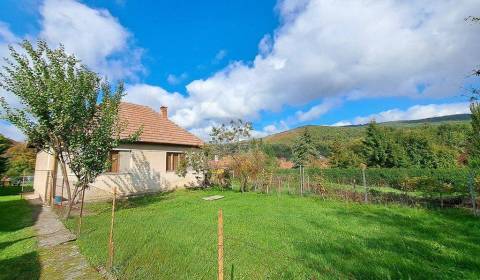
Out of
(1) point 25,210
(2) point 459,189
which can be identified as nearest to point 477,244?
(2) point 459,189

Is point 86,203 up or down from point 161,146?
down

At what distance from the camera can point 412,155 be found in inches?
1780

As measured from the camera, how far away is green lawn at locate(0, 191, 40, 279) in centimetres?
556

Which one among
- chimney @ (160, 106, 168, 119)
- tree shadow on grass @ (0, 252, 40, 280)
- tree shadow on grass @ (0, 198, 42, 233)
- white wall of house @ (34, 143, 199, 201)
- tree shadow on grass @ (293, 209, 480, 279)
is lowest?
tree shadow on grass @ (0, 252, 40, 280)

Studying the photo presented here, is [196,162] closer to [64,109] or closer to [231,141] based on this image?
[231,141]

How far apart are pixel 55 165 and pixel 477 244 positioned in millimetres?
17410

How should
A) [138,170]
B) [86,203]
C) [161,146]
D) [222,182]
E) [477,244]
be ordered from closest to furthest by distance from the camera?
1. [477,244]
2. [86,203]
3. [138,170]
4. [161,146]
5. [222,182]

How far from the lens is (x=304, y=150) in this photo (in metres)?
52.5

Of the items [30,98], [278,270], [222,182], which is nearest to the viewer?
[278,270]

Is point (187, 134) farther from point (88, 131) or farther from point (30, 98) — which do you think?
point (30, 98)

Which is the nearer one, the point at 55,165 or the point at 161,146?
the point at 55,165

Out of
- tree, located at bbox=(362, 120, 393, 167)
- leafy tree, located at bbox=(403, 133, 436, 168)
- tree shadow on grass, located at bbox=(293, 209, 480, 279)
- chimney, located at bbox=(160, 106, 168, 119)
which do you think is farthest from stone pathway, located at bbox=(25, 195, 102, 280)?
leafy tree, located at bbox=(403, 133, 436, 168)

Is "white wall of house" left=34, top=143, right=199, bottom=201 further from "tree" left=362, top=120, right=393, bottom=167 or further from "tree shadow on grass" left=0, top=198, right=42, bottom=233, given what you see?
"tree" left=362, top=120, right=393, bottom=167

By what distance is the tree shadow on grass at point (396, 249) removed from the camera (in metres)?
4.87
